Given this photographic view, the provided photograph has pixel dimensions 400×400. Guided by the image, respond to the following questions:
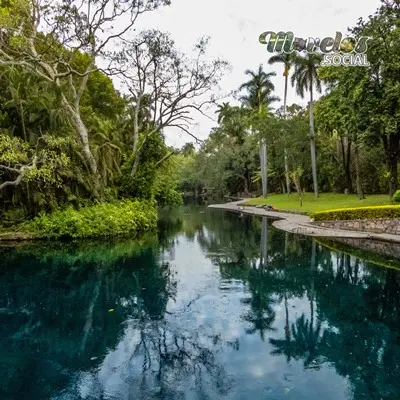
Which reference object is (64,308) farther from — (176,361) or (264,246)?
(264,246)

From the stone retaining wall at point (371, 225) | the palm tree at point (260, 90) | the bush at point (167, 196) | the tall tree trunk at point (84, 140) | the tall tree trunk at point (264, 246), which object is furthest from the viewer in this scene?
the palm tree at point (260, 90)

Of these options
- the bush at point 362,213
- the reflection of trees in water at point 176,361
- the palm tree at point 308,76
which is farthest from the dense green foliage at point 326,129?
the reflection of trees in water at point 176,361

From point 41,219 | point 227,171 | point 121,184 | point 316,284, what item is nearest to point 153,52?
point 121,184

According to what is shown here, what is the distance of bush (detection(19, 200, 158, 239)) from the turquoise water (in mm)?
4418

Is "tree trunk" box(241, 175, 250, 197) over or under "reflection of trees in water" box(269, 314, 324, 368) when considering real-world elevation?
over

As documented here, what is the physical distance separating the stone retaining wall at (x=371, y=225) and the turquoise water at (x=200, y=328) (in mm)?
4690

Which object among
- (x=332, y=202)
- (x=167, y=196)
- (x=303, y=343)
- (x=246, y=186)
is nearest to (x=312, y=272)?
(x=303, y=343)

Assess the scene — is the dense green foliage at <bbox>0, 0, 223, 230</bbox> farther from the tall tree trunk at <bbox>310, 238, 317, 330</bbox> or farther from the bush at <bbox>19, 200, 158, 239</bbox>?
the tall tree trunk at <bbox>310, 238, 317, 330</bbox>

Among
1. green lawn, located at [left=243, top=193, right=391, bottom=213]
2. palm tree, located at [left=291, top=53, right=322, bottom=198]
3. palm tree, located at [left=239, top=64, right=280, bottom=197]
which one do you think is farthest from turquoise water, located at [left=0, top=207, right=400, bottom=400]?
palm tree, located at [left=239, top=64, right=280, bottom=197]

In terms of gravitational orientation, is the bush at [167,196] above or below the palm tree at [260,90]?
below

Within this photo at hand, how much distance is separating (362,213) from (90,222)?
1328 centimetres

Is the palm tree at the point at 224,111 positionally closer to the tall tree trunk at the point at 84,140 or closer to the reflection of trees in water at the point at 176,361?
the tall tree trunk at the point at 84,140

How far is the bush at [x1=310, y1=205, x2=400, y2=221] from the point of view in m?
15.6

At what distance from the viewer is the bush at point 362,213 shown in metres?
15.6
